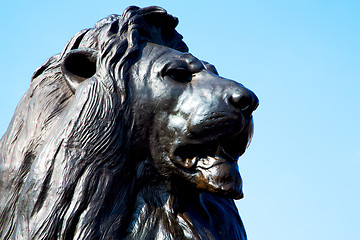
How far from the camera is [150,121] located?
326cm

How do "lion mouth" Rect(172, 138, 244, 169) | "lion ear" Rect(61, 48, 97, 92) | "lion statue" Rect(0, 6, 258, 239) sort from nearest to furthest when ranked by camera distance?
"lion statue" Rect(0, 6, 258, 239), "lion mouth" Rect(172, 138, 244, 169), "lion ear" Rect(61, 48, 97, 92)

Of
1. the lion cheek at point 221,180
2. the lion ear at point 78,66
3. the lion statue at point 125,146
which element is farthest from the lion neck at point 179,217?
the lion ear at point 78,66

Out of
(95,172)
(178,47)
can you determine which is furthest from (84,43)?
(95,172)

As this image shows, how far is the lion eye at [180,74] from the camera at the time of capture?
3.31 metres

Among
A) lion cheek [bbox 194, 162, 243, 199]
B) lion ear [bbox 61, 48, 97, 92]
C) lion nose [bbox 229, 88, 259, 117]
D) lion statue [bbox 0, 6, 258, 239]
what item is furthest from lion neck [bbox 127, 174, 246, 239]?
lion ear [bbox 61, 48, 97, 92]

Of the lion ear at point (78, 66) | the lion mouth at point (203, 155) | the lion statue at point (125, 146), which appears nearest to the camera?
the lion statue at point (125, 146)

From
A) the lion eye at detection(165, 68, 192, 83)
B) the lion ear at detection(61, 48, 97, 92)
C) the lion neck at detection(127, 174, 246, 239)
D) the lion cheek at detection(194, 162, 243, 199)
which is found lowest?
the lion neck at detection(127, 174, 246, 239)

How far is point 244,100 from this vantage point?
3236mm

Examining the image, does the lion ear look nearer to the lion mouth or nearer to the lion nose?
the lion mouth

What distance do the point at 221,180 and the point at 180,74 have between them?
0.59 m

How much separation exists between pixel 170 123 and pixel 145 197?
1.28ft

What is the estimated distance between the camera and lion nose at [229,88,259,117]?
3219 millimetres

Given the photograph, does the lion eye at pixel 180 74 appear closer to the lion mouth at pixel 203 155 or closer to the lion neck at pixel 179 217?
the lion mouth at pixel 203 155

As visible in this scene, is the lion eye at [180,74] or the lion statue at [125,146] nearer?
the lion statue at [125,146]
